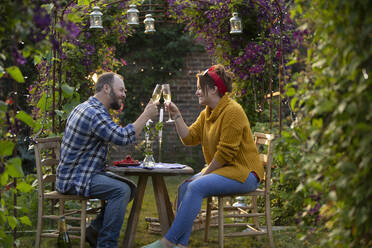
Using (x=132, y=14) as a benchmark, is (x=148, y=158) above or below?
below

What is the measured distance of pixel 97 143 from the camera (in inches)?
130

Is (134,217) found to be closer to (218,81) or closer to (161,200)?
(161,200)

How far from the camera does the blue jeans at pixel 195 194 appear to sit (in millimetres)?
3064

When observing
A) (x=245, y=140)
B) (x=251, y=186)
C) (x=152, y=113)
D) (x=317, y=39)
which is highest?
(x=317, y=39)

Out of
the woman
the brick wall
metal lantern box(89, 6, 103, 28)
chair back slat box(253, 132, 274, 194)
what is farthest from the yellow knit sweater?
the brick wall

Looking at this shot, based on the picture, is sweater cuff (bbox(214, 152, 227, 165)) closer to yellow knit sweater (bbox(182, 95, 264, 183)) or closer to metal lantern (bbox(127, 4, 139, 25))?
yellow knit sweater (bbox(182, 95, 264, 183))

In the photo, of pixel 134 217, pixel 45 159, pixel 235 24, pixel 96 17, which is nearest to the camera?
pixel 134 217

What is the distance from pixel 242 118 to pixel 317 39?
3.66 ft

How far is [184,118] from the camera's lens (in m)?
7.90

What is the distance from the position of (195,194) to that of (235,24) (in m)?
2.27

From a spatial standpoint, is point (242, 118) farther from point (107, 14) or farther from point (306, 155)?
point (107, 14)

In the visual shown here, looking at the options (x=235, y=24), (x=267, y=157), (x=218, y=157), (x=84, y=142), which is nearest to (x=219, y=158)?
(x=218, y=157)

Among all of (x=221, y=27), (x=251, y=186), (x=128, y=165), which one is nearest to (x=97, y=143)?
(x=128, y=165)

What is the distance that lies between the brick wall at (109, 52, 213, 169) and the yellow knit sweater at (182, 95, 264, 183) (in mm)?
4300
